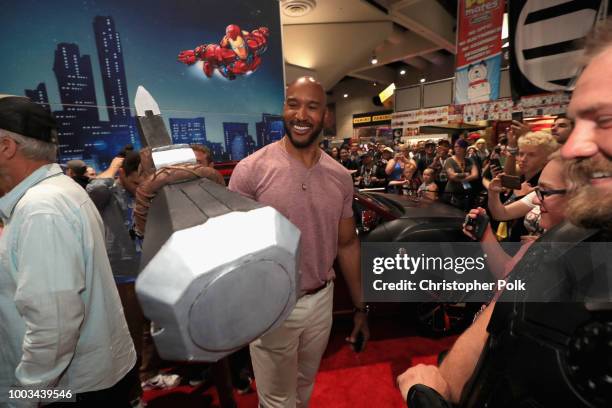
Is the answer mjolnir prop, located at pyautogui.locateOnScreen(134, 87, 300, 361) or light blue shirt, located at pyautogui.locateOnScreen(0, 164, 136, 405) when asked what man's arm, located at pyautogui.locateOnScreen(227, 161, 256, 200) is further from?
mjolnir prop, located at pyautogui.locateOnScreen(134, 87, 300, 361)

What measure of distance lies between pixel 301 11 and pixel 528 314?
8.01 meters

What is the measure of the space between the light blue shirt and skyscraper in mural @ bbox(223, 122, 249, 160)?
10.4 ft

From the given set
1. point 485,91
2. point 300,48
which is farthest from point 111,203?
point 300,48

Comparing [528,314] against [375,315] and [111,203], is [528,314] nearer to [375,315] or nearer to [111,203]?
[111,203]

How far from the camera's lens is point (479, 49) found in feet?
16.5

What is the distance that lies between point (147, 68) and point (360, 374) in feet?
12.9

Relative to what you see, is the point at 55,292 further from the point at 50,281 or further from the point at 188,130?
the point at 188,130

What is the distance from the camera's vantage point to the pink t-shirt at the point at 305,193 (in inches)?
54.2

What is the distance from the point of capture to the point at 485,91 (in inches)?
201

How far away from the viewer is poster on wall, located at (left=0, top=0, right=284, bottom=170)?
9.58ft

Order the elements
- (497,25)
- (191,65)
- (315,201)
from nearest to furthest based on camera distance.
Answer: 1. (315,201)
2. (191,65)
3. (497,25)

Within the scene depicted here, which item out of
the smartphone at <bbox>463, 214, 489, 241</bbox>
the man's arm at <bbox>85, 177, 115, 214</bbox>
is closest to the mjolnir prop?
the smartphone at <bbox>463, 214, 489, 241</bbox>

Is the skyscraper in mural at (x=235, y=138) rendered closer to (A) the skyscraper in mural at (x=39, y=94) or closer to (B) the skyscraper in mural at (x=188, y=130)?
(B) the skyscraper in mural at (x=188, y=130)

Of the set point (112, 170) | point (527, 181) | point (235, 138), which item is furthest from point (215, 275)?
point (235, 138)
